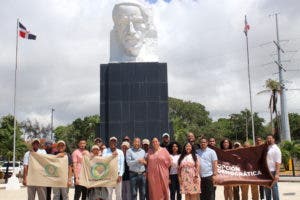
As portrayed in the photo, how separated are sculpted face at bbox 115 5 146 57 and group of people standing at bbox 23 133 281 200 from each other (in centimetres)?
1058

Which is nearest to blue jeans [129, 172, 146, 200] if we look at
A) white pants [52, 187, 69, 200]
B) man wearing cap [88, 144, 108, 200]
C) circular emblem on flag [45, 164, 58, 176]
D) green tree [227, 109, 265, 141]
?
man wearing cap [88, 144, 108, 200]

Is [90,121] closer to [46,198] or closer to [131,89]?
[131,89]

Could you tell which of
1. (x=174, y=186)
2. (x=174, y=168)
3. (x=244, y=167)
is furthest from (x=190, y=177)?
(x=244, y=167)

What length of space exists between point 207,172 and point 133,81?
11282mm

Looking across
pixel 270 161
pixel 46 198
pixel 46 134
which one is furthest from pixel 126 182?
pixel 46 134

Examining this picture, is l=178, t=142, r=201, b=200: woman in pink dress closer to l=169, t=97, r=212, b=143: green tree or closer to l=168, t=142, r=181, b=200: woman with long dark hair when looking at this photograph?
l=168, t=142, r=181, b=200: woman with long dark hair

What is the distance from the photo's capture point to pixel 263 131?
55469 mm

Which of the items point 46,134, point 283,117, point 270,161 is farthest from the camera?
point 46,134

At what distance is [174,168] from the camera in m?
8.33

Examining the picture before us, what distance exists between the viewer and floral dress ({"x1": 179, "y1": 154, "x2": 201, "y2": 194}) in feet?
24.3

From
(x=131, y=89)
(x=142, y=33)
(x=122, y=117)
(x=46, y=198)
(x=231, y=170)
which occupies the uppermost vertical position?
(x=142, y=33)

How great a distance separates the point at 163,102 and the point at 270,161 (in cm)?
1060

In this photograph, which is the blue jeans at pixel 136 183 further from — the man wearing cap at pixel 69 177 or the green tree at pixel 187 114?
the green tree at pixel 187 114

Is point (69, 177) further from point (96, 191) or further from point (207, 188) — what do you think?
point (207, 188)
